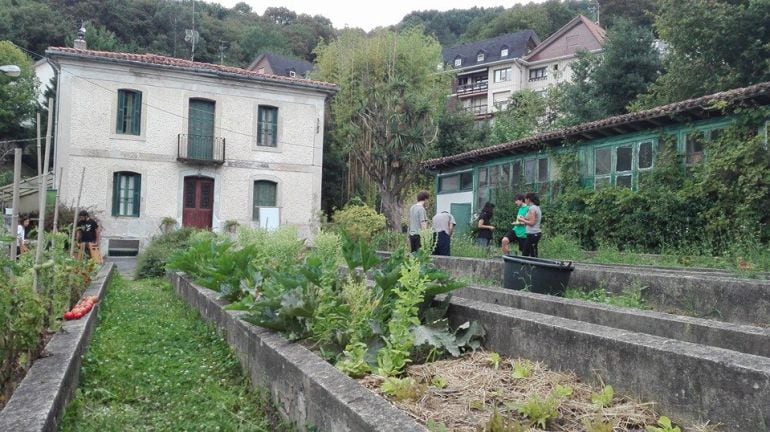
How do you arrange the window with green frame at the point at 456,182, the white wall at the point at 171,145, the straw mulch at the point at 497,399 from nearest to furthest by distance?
the straw mulch at the point at 497,399 → the white wall at the point at 171,145 → the window with green frame at the point at 456,182

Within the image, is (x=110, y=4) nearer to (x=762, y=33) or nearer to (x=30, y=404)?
(x=762, y=33)

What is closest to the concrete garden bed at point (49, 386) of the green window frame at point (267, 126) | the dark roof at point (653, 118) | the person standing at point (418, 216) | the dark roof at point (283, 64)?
the person standing at point (418, 216)

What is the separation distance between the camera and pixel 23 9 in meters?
43.8

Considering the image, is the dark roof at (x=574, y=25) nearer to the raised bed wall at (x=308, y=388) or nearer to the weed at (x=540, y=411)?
the raised bed wall at (x=308, y=388)

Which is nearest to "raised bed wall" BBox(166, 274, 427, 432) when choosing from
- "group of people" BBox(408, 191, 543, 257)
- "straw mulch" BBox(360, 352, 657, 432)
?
"straw mulch" BBox(360, 352, 657, 432)

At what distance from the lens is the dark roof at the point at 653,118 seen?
11.9 meters

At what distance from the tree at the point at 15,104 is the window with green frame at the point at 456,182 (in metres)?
28.8

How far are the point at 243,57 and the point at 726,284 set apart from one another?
5625 cm

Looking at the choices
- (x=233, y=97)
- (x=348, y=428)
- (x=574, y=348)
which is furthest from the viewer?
(x=233, y=97)

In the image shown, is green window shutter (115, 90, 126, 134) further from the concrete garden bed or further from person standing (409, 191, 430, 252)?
the concrete garden bed

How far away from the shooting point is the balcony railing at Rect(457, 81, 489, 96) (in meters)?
62.2

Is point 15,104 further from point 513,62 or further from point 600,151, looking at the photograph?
point 513,62

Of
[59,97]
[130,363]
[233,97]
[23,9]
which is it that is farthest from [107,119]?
[23,9]

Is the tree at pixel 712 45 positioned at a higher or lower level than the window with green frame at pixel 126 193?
higher
